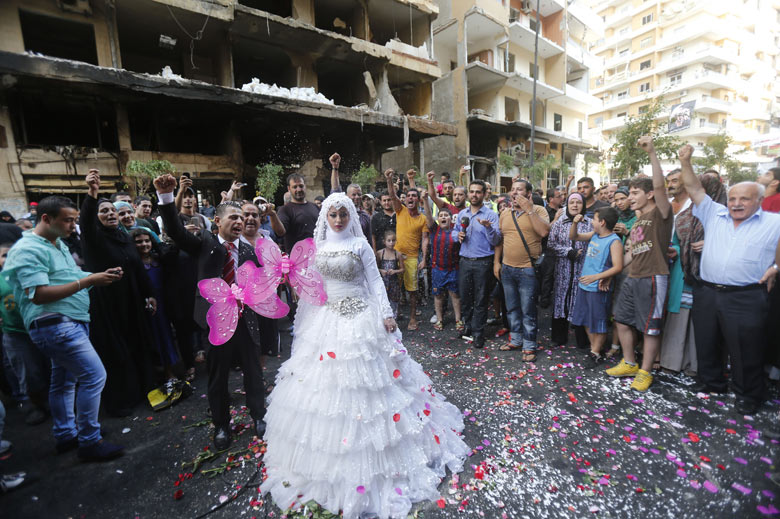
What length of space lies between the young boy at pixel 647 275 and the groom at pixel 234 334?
4.29 m

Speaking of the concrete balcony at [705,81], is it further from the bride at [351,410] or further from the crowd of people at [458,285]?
the bride at [351,410]

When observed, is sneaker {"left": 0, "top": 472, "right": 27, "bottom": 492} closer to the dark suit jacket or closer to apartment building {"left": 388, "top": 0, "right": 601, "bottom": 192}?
the dark suit jacket

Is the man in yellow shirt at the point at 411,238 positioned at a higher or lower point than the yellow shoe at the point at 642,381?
higher

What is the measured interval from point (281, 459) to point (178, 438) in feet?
4.74

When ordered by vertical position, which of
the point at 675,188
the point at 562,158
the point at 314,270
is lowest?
the point at 314,270

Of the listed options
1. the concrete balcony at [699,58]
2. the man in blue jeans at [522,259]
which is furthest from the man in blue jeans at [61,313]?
the concrete balcony at [699,58]

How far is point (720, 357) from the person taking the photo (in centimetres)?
383

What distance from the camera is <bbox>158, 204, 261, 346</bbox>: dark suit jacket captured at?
112 inches

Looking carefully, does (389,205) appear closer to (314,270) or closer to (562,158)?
(314,270)

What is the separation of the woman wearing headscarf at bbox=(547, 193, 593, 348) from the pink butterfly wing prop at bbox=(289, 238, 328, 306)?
12.5 feet

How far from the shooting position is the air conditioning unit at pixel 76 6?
35.4ft

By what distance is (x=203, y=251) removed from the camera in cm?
308

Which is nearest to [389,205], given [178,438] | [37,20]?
[178,438]

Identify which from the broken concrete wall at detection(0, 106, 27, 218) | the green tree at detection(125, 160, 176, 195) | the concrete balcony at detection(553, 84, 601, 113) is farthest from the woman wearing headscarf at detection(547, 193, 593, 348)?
the concrete balcony at detection(553, 84, 601, 113)
